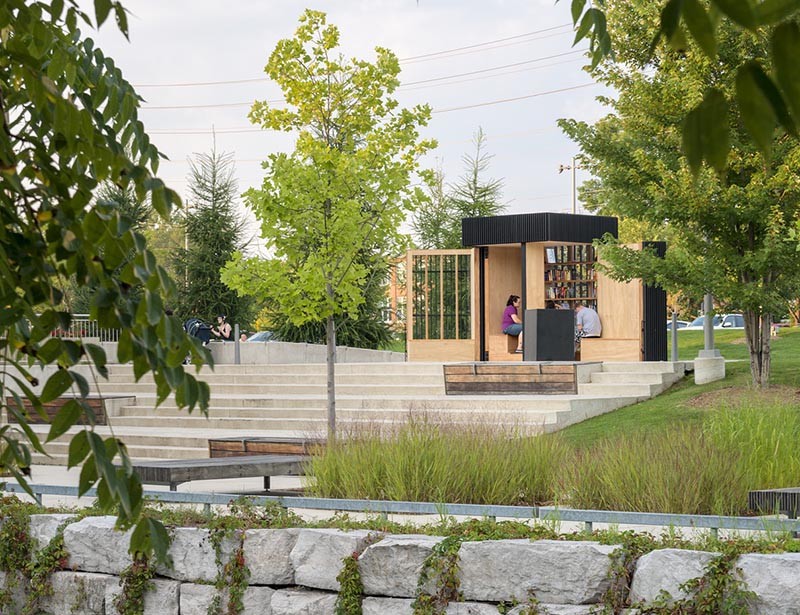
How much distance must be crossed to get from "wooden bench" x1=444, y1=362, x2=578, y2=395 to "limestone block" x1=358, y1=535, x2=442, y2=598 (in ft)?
33.2

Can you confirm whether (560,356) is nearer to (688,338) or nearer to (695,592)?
(688,338)

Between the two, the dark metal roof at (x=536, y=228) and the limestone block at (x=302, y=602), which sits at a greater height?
the dark metal roof at (x=536, y=228)

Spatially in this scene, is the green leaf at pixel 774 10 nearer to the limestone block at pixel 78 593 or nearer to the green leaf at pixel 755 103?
the green leaf at pixel 755 103

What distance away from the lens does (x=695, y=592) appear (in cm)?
548

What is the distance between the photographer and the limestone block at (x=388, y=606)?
6.27 meters

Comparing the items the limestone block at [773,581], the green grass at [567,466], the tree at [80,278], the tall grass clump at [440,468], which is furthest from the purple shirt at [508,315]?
the tree at [80,278]

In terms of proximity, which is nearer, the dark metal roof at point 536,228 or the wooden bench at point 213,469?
the wooden bench at point 213,469

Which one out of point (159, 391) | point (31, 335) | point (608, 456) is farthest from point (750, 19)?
point (608, 456)

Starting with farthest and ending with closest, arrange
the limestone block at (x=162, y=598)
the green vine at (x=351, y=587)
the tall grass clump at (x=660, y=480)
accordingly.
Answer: the tall grass clump at (x=660, y=480) < the limestone block at (x=162, y=598) < the green vine at (x=351, y=587)

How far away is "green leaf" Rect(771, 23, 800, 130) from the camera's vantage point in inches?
44.6

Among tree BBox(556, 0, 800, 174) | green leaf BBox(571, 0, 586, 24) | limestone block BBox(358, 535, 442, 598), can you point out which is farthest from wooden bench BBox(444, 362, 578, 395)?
tree BBox(556, 0, 800, 174)

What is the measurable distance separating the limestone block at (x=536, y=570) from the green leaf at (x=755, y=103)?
4.85 m

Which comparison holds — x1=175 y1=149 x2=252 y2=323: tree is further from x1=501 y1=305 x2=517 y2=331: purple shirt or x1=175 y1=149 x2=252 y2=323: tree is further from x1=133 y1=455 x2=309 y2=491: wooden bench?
x1=133 y1=455 x2=309 y2=491: wooden bench

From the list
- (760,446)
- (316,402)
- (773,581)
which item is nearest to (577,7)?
(773,581)
